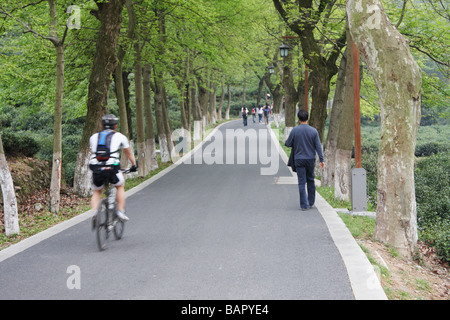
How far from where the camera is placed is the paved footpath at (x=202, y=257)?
19.1ft

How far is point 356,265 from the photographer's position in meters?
6.65

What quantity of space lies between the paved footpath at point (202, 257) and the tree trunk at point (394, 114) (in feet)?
2.99

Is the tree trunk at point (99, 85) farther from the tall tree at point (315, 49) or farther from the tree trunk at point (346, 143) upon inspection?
the tree trunk at point (346, 143)

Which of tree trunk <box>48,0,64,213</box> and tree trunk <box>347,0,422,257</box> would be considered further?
tree trunk <box>48,0,64,213</box>

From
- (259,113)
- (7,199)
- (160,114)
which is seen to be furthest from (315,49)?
(259,113)

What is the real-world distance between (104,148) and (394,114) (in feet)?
15.4

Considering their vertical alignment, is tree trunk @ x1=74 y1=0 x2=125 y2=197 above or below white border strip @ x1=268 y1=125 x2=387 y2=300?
above

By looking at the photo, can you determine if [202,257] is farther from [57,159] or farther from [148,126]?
[148,126]

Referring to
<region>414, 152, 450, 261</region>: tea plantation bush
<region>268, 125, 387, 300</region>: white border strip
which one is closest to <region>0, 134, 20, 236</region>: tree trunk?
<region>268, 125, 387, 300</region>: white border strip

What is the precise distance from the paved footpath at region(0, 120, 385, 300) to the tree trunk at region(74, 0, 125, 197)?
2881mm

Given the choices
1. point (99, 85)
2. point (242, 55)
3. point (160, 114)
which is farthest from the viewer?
point (160, 114)

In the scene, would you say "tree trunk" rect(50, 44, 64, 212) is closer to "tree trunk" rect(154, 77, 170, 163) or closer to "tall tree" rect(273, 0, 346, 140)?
"tall tree" rect(273, 0, 346, 140)

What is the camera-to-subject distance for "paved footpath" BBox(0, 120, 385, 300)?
5.82 m

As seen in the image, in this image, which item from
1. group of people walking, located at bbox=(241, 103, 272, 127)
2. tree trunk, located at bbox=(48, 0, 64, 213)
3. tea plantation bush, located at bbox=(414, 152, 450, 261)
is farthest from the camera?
group of people walking, located at bbox=(241, 103, 272, 127)
